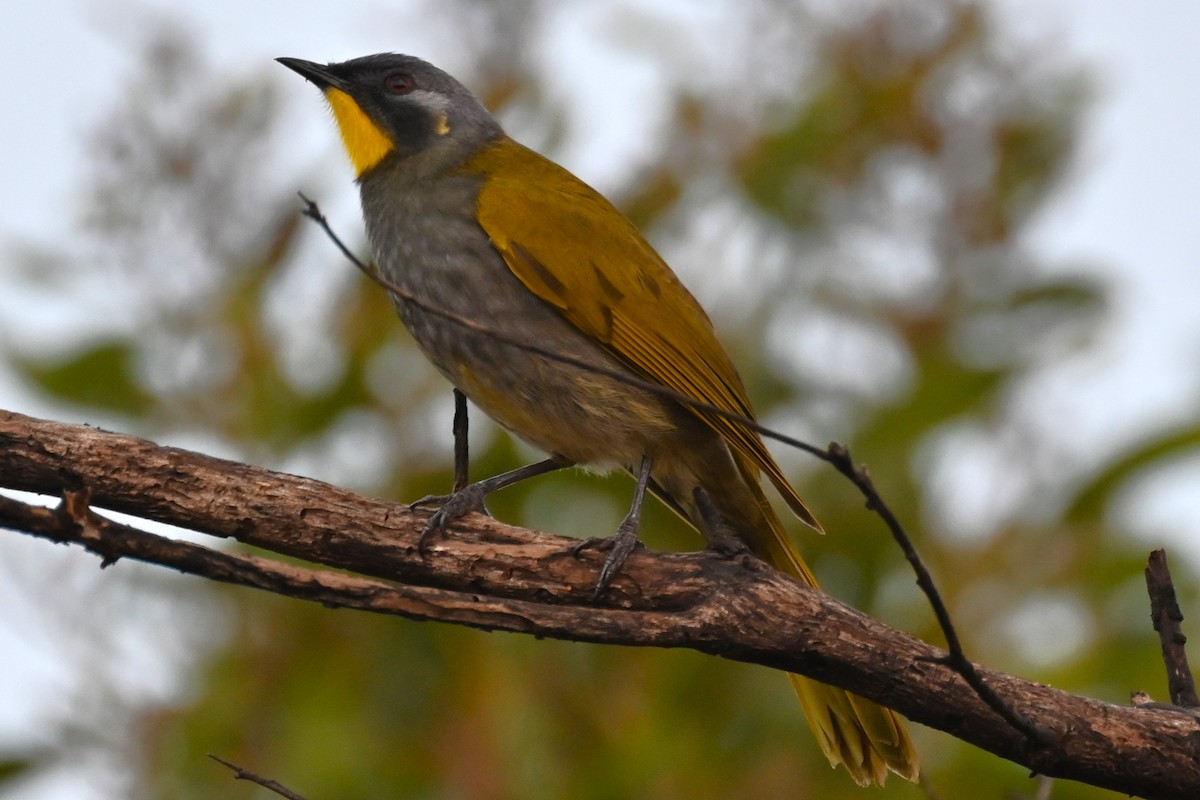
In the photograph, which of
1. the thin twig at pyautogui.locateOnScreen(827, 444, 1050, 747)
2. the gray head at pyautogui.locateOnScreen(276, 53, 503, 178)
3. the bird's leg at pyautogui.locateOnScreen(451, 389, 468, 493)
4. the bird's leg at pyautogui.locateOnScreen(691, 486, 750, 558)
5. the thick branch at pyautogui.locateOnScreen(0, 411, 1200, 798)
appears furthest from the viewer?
the gray head at pyautogui.locateOnScreen(276, 53, 503, 178)

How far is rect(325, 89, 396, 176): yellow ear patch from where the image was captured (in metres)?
4.88

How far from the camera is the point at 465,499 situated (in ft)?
11.9

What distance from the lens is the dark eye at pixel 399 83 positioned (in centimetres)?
501

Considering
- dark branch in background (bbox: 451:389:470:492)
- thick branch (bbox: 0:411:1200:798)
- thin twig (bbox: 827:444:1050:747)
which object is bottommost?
thin twig (bbox: 827:444:1050:747)

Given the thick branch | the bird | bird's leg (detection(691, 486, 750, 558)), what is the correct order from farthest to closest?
the bird, bird's leg (detection(691, 486, 750, 558)), the thick branch

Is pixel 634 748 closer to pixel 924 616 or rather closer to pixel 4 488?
pixel 924 616

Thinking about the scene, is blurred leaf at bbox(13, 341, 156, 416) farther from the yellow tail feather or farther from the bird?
the yellow tail feather

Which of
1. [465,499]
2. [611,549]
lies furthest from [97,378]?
[611,549]

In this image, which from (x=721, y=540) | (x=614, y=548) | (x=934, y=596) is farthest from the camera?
(x=614, y=548)

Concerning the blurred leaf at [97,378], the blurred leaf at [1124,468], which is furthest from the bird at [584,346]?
the blurred leaf at [1124,468]

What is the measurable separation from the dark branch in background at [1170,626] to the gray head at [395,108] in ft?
8.35

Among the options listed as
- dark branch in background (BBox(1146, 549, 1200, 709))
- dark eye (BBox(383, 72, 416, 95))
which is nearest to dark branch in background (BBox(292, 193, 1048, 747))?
dark branch in background (BBox(1146, 549, 1200, 709))

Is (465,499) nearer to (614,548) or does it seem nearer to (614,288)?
(614,548)

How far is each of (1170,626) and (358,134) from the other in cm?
298
